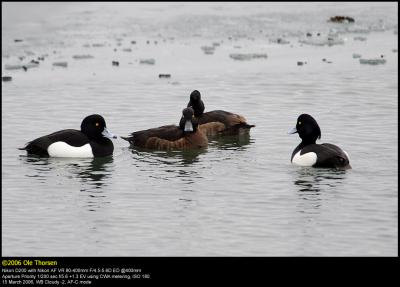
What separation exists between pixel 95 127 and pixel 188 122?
169 centimetres

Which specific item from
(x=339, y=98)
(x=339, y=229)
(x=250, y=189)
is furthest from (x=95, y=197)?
(x=339, y=98)

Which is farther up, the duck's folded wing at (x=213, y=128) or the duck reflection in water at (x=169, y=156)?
the duck's folded wing at (x=213, y=128)

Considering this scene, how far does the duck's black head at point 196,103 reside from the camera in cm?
1861

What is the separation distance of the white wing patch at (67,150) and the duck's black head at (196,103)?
10.6 ft

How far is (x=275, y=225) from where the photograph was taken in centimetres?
1134

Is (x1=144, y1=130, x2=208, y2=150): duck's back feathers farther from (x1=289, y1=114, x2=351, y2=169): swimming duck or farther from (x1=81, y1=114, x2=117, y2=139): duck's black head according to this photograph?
(x1=289, y1=114, x2=351, y2=169): swimming duck

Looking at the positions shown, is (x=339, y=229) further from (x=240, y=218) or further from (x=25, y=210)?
(x=25, y=210)

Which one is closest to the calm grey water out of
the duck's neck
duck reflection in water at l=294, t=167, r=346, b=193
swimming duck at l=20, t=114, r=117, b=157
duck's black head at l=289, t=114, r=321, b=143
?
duck reflection in water at l=294, t=167, r=346, b=193

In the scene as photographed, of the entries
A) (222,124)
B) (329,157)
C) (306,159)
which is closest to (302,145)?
(306,159)

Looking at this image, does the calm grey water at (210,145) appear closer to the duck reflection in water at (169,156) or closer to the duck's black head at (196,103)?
the duck reflection in water at (169,156)

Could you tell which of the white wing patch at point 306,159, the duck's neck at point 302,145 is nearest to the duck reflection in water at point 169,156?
the duck's neck at point 302,145

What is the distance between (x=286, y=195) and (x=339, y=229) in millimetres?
1819

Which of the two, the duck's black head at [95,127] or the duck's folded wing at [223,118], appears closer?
the duck's black head at [95,127]

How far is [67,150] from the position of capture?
631 inches
